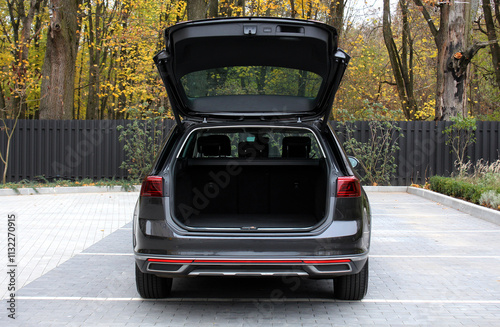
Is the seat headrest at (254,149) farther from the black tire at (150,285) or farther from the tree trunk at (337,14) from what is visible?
the tree trunk at (337,14)

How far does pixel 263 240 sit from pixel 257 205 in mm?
1749

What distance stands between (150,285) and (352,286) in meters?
1.83

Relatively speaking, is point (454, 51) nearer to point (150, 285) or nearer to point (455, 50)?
point (455, 50)

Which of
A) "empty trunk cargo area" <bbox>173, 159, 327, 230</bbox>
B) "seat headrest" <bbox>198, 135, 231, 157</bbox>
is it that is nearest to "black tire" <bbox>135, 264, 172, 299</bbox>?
"empty trunk cargo area" <bbox>173, 159, 327, 230</bbox>

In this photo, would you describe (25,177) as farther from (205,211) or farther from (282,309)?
(282,309)

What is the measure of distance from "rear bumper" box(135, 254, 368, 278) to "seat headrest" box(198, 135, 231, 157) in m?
2.13

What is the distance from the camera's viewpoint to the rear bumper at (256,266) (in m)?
4.52

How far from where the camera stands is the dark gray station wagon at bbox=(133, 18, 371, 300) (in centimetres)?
457

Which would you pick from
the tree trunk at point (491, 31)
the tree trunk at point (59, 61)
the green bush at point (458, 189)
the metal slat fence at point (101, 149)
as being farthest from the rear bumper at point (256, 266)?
the tree trunk at point (491, 31)

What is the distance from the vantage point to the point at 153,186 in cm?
481

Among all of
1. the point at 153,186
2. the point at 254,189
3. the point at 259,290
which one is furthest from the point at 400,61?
the point at 153,186

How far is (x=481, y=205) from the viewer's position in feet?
40.1

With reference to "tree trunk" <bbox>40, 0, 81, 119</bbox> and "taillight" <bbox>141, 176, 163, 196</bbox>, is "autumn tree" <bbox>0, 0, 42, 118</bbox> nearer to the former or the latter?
"tree trunk" <bbox>40, 0, 81, 119</bbox>

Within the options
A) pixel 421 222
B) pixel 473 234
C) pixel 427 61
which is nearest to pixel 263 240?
pixel 473 234
